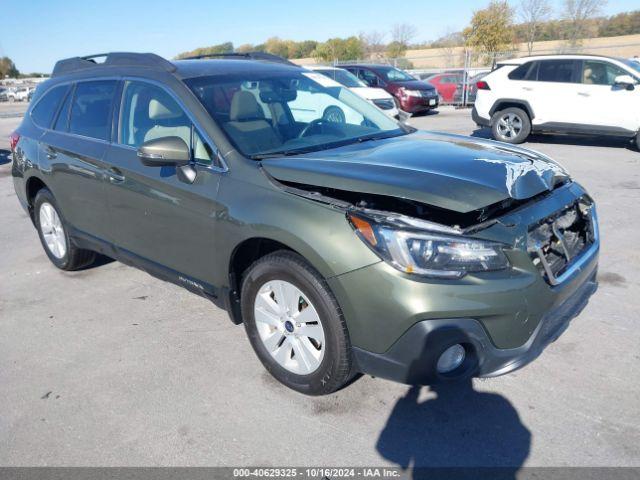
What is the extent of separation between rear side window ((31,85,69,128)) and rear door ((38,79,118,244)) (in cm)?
12

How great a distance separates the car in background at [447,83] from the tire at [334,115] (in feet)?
59.6

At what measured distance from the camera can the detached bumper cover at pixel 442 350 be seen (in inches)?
94.5

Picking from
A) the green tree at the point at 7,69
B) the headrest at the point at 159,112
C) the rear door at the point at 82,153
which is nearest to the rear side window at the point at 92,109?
the rear door at the point at 82,153

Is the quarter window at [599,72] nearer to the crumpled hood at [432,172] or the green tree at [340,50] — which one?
the crumpled hood at [432,172]

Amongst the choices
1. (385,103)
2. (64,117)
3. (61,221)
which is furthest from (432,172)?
(385,103)

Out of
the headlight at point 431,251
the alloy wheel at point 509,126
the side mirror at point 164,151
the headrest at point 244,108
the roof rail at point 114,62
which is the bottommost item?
the alloy wheel at point 509,126

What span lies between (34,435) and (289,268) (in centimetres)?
157

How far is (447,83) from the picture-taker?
2123 cm

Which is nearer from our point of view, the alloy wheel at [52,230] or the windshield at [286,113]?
the windshield at [286,113]

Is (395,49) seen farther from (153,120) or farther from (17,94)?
(153,120)

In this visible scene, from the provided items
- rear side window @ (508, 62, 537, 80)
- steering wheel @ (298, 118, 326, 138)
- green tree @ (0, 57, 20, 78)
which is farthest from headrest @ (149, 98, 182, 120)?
green tree @ (0, 57, 20, 78)

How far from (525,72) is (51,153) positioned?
9358mm

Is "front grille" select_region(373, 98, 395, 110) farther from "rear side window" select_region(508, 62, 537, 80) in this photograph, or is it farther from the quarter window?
the quarter window

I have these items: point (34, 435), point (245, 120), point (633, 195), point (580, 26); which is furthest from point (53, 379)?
point (580, 26)
